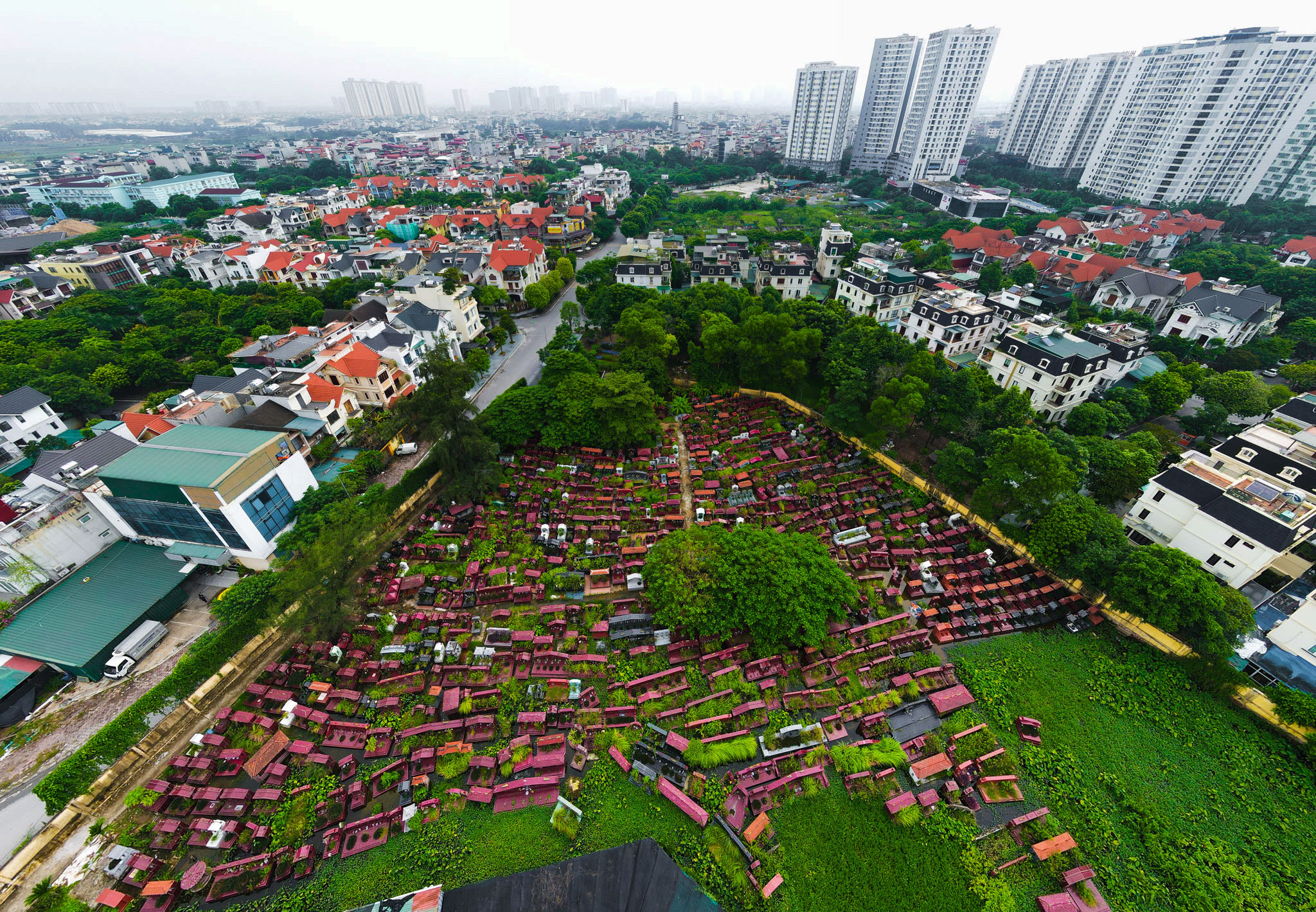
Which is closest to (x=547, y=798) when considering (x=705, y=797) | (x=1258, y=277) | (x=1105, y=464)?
(x=705, y=797)

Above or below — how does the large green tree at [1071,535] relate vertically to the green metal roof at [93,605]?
above

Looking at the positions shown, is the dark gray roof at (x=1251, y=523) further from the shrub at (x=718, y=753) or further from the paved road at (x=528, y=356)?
the paved road at (x=528, y=356)

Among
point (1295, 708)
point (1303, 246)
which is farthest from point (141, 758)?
point (1303, 246)

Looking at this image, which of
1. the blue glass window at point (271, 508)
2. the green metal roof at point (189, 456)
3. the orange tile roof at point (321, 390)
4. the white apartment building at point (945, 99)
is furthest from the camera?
the white apartment building at point (945, 99)

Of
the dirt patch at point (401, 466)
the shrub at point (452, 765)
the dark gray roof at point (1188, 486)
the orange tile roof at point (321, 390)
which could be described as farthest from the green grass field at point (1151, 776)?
the orange tile roof at point (321, 390)

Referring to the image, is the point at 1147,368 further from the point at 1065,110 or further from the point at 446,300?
the point at 1065,110

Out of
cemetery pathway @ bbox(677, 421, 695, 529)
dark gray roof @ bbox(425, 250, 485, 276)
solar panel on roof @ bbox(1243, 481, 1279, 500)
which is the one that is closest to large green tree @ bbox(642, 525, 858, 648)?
cemetery pathway @ bbox(677, 421, 695, 529)
